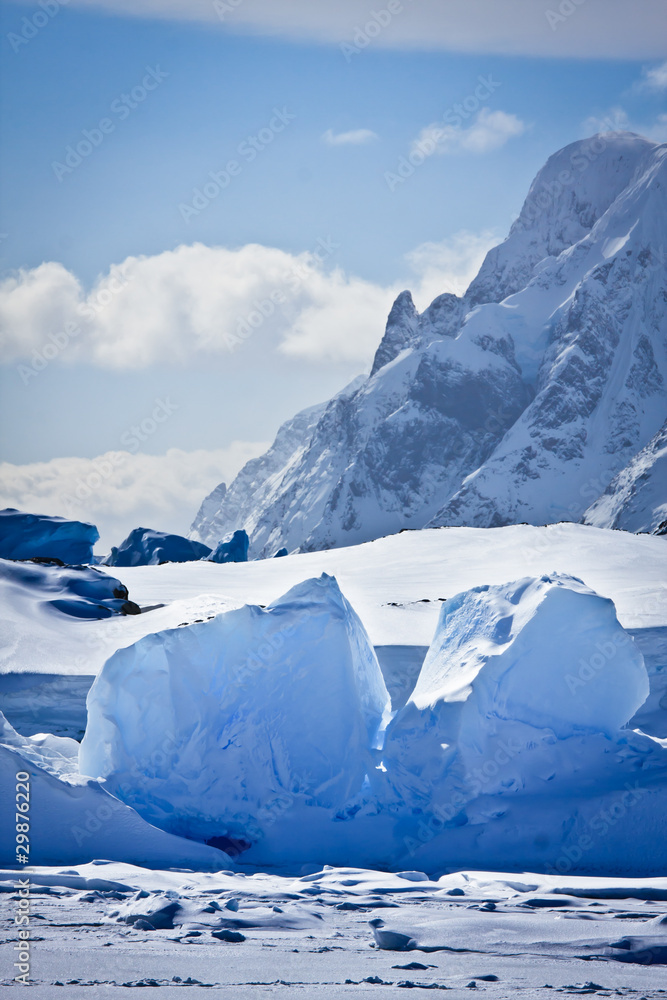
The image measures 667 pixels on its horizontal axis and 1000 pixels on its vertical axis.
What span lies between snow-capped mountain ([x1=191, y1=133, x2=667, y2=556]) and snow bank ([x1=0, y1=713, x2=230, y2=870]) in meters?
98.3

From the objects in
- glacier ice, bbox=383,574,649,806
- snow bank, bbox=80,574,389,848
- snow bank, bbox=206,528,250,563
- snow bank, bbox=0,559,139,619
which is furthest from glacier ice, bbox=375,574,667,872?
snow bank, bbox=206,528,250,563

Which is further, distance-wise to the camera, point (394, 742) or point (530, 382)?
point (530, 382)

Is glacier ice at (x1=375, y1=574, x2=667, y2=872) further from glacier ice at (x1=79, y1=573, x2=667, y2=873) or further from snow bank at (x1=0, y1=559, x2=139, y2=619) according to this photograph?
snow bank at (x1=0, y1=559, x2=139, y2=619)

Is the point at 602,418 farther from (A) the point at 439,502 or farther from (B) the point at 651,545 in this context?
(B) the point at 651,545

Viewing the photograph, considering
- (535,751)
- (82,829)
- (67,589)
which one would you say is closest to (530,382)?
(67,589)

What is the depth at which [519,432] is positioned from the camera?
121 meters

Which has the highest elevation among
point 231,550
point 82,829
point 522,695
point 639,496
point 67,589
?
point 639,496

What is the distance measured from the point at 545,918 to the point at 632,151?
14497 centimetres

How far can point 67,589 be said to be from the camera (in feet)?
53.6

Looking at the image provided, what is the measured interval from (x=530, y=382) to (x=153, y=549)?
103 metres

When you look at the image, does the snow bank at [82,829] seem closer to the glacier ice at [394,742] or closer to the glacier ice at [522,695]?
the glacier ice at [394,742]

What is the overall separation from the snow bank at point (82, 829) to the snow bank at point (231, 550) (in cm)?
2649

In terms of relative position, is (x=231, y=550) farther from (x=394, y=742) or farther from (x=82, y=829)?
(x=82, y=829)

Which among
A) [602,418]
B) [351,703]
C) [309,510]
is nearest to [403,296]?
[309,510]
